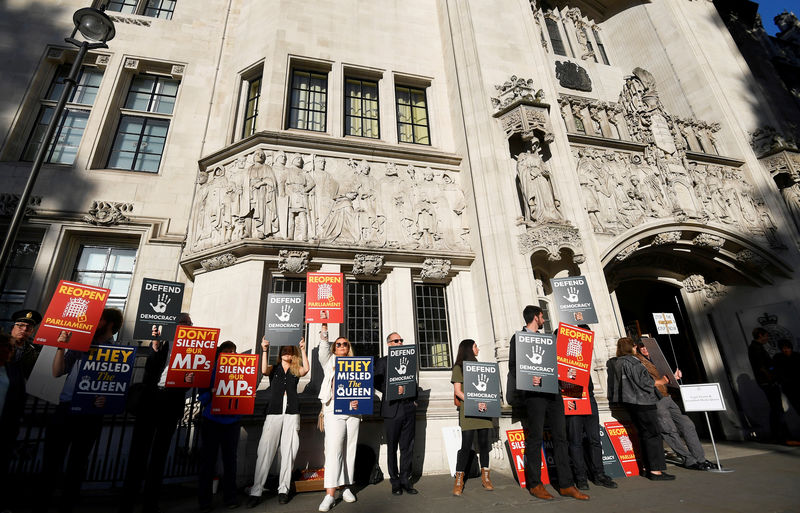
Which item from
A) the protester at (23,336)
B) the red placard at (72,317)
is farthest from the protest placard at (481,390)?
the protester at (23,336)

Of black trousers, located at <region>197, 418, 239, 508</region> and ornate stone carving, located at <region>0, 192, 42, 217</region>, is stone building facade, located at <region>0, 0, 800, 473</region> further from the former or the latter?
black trousers, located at <region>197, 418, 239, 508</region>

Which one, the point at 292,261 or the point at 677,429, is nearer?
the point at 677,429

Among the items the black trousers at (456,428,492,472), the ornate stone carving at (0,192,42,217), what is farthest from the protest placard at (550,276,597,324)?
the ornate stone carving at (0,192,42,217)

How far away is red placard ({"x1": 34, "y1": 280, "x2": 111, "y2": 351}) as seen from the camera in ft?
15.9

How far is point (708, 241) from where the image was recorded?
40.3 feet

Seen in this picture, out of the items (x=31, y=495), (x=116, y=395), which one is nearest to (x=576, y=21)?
(x=116, y=395)

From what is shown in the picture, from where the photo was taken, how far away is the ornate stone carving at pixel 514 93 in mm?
10297

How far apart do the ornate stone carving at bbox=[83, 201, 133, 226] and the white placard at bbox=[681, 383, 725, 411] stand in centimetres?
1319

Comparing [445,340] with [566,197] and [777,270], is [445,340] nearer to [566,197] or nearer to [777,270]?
[566,197]

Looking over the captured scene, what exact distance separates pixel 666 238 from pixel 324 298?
11.1 m

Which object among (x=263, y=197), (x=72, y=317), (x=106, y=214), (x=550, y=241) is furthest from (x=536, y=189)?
(x=106, y=214)

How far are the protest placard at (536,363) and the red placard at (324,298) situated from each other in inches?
125

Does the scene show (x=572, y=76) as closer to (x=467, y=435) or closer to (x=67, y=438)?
(x=467, y=435)

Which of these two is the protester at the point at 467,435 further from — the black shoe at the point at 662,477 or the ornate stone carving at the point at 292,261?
the ornate stone carving at the point at 292,261
